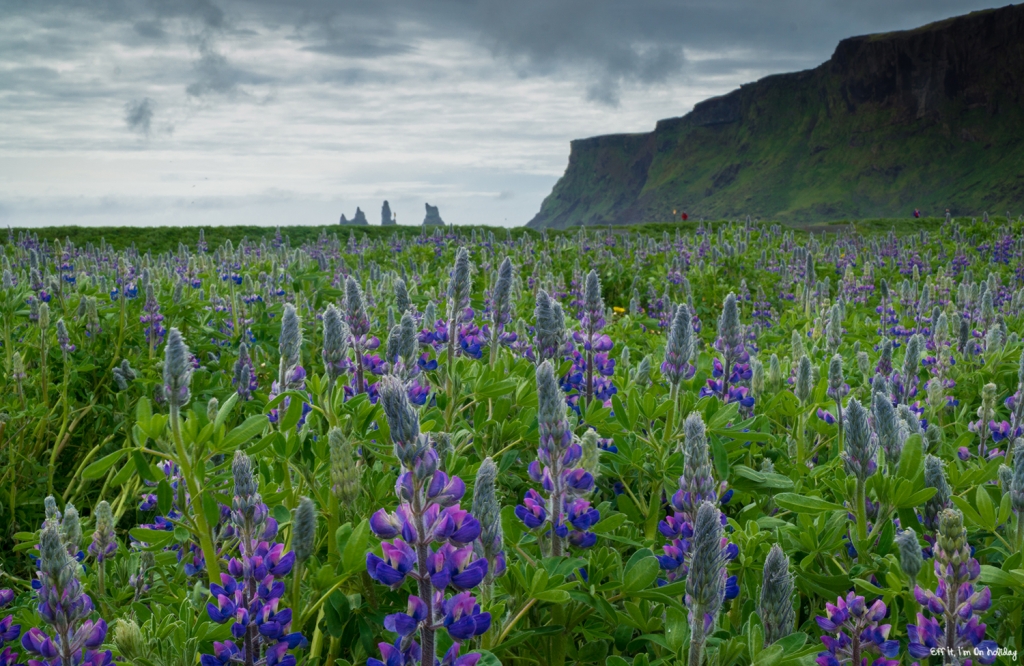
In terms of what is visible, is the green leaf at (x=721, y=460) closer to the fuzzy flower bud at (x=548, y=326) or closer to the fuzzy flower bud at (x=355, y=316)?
the fuzzy flower bud at (x=548, y=326)

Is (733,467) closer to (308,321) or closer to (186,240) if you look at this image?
(308,321)

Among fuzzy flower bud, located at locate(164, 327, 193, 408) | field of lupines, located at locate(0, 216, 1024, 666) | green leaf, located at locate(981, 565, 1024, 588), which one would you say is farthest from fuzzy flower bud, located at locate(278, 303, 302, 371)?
green leaf, located at locate(981, 565, 1024, 588)

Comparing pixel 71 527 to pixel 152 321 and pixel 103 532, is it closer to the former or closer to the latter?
pixel 103 532

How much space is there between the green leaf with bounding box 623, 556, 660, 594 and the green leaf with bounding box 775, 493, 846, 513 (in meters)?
0.50

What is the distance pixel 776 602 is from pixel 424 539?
2.65 feet

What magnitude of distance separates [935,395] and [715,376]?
3.04 ft

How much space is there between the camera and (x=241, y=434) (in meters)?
1.85

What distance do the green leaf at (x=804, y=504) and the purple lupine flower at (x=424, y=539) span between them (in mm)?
1106

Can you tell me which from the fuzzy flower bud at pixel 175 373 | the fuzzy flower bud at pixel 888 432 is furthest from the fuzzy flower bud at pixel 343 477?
the fuzzy flower bud at pixel 888 432

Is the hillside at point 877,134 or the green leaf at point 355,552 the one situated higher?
the hillside at point 877,134

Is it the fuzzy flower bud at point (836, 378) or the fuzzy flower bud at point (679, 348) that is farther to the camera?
the fuzzy flower bud at point (836, 378)

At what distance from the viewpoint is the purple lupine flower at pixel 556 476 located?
1.48m

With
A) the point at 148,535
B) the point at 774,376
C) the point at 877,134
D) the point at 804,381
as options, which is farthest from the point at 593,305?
the point at 877,134

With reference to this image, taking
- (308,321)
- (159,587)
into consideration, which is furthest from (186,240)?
(159,587)
